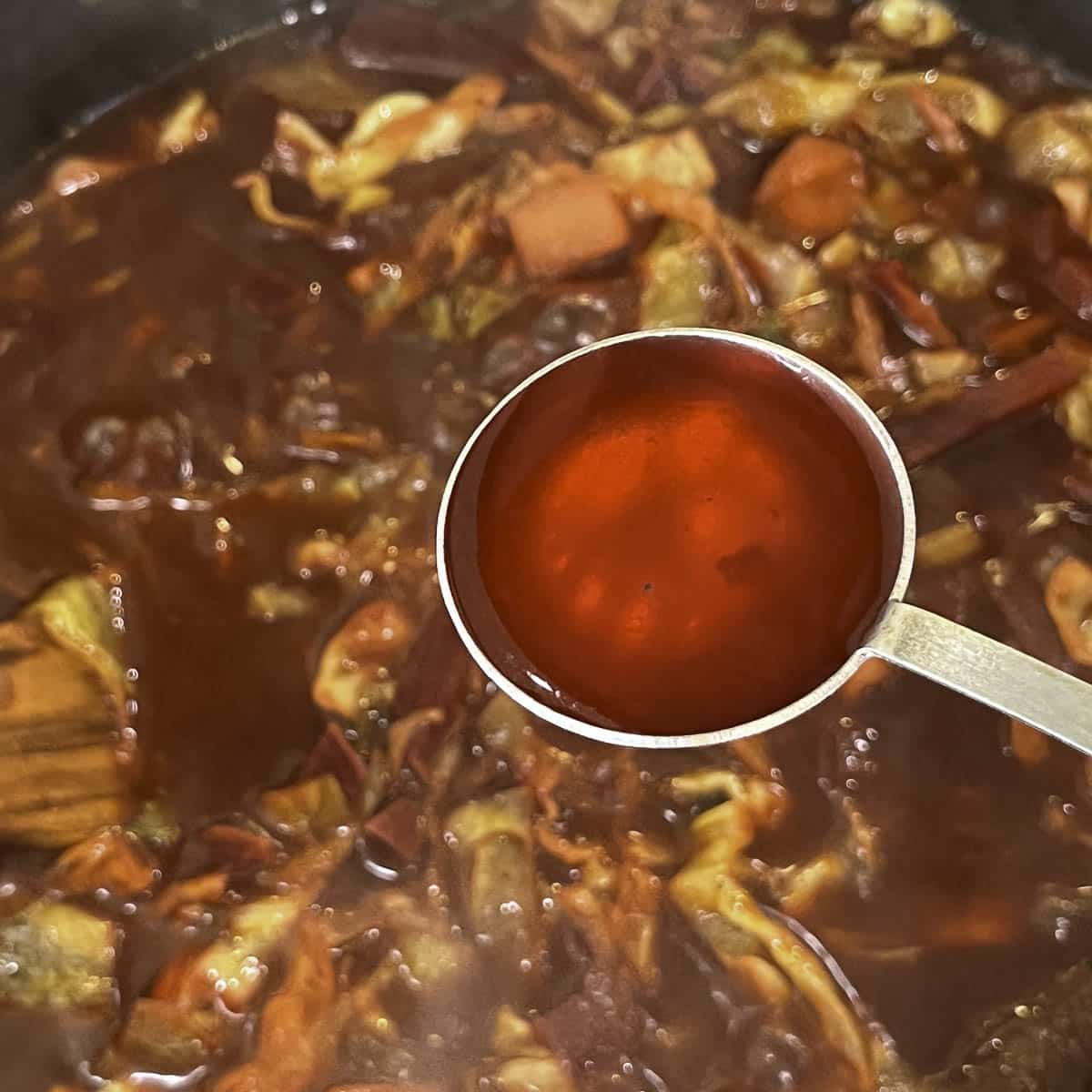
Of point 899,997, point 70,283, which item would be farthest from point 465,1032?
point 70,283

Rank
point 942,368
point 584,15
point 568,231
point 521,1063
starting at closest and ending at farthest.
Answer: point 521,1063
point 942,368
point 568,231
point 584,15

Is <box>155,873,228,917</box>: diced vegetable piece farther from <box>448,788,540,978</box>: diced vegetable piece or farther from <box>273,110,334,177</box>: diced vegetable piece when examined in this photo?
<box>273,110,334,177</box>: diced vegetable piece

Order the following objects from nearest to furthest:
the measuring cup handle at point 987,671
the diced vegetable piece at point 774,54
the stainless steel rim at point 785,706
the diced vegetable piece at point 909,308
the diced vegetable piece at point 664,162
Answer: the measuring cup handle at point 987,671 → the stainless steel rim at point 785,706 → the diced vegetable piece at point 909,308 → the diced vegetable piece at point 664,162 → the diced vegetable piece at point 774,54

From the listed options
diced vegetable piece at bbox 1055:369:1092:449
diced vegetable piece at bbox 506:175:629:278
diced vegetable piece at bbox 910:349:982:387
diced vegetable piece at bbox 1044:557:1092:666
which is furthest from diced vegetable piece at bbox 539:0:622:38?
diced vegetable piece at bbox 1044:557:1092:666

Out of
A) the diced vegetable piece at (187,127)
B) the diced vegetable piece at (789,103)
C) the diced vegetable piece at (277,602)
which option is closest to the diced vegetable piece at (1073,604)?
the diced vegetable piece at (789,103)

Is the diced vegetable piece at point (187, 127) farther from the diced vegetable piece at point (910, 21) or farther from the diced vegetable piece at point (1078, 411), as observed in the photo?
the diced vegetable piece at point (1078, 411)

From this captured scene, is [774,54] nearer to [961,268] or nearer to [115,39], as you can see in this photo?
[961,268]

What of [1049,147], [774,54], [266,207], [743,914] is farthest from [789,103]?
[743,914]
